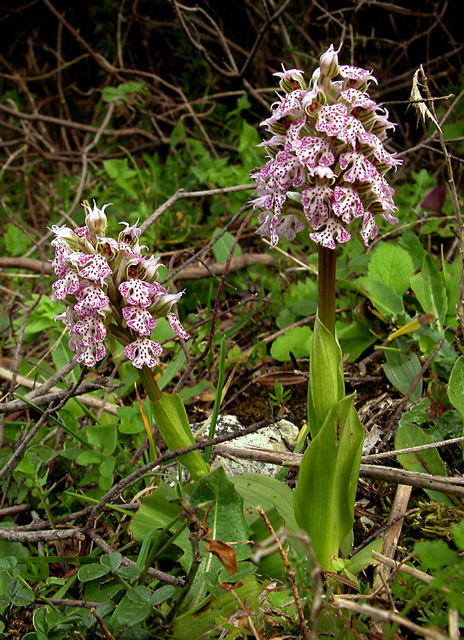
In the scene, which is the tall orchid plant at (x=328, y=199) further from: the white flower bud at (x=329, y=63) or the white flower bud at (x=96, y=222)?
the white flower bud at (x=96, y=222)

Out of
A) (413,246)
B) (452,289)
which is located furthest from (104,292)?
(413,246)

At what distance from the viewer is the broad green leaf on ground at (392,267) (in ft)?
7.85

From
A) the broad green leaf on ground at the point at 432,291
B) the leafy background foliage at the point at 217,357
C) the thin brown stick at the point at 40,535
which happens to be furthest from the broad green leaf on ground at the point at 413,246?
the thin brown stick at the point at 40,535

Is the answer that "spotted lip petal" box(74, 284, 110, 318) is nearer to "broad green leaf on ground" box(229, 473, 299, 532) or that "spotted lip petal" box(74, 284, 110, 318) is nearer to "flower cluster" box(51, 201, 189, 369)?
"flower cluster" box(51, 201, 189, 369)

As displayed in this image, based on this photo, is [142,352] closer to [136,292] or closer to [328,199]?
[136,292]

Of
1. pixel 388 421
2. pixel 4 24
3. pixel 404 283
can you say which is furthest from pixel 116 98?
pixel 388 421

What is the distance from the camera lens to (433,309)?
2227 millimetres

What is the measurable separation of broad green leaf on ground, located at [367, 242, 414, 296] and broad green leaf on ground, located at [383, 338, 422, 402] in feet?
0.96

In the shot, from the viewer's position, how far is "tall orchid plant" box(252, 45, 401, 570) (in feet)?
4.57

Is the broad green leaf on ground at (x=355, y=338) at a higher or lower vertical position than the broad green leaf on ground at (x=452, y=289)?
lower

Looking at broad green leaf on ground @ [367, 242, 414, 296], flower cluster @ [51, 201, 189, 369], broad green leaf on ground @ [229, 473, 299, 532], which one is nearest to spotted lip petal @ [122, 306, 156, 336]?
flower cluster @ [51, 201, 189, 369]

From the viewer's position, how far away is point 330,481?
4.57 ft

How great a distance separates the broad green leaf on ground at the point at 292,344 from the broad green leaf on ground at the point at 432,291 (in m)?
0.45

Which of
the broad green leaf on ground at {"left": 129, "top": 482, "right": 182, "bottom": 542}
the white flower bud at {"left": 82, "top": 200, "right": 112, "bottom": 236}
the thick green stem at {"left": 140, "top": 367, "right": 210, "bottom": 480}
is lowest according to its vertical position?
the broad green leaf on ground at {"left": 129, "top": 482, "right": 182, "bottom": 542}
